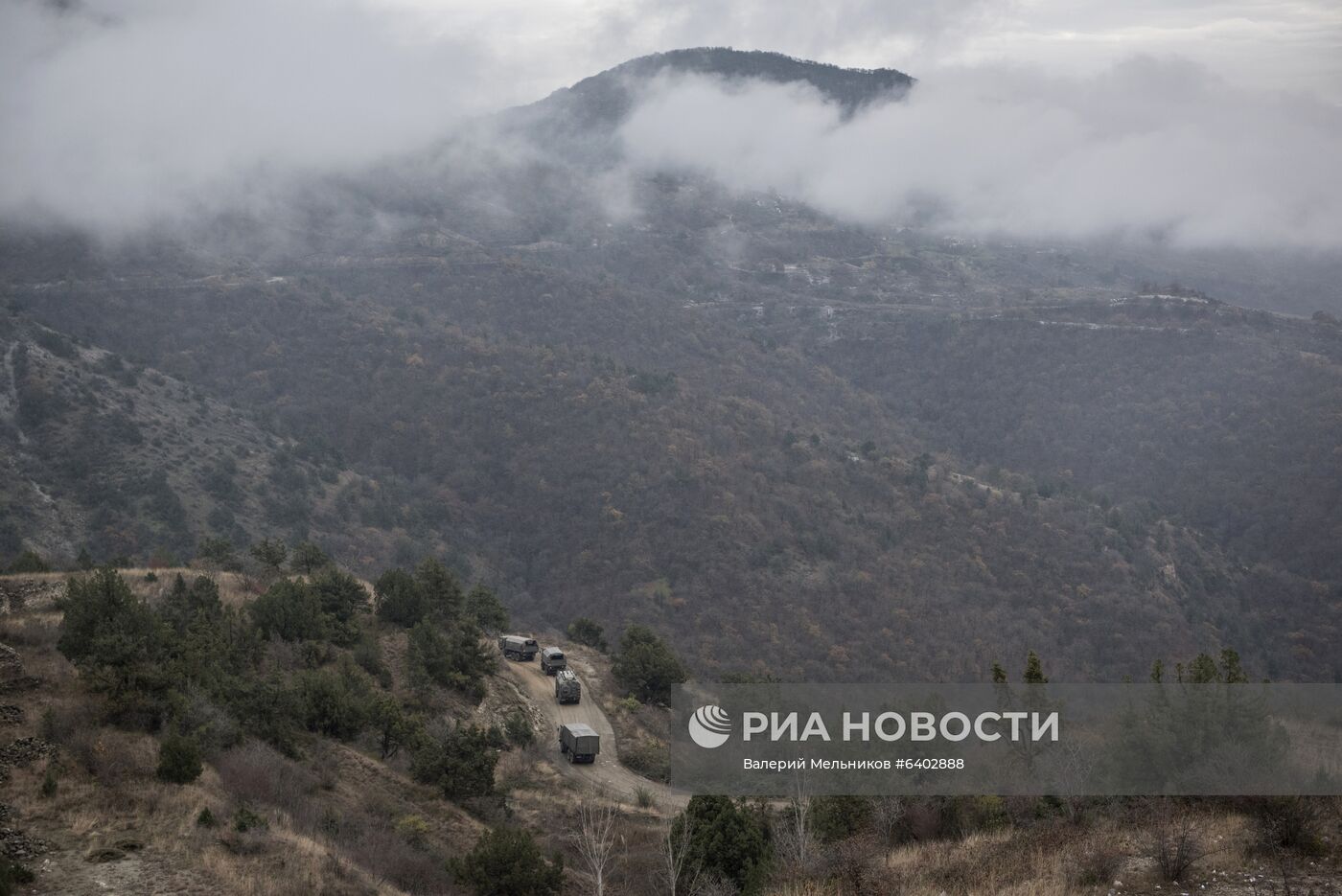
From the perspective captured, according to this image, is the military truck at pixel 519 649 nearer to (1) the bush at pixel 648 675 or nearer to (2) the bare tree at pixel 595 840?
(1) the bush at pixel 648 675

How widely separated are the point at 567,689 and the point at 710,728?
1268 cm

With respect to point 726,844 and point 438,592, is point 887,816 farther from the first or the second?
point 438,592

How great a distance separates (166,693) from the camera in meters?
19.7

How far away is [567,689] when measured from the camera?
1340 inches

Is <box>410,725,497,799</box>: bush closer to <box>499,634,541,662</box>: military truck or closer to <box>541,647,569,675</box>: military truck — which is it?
<box>541,647,569,675</box>: military truck

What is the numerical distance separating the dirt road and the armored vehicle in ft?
0.65

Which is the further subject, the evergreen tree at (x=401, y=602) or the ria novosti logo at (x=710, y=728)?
the evergreen tree at (x=401, y=602)

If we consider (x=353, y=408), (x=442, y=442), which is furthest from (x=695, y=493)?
(x=353, y=408)

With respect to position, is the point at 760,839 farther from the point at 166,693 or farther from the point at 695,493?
the point at 695,493

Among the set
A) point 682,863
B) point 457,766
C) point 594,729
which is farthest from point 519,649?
point 682,863

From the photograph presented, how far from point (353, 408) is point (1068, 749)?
86.6 m

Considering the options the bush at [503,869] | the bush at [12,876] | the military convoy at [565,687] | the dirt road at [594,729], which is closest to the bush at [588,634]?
the military convoy at [565,687]

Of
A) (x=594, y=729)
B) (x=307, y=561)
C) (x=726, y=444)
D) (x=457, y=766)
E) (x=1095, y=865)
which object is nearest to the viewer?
(x=1095, y=865)

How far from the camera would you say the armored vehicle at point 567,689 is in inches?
1336
